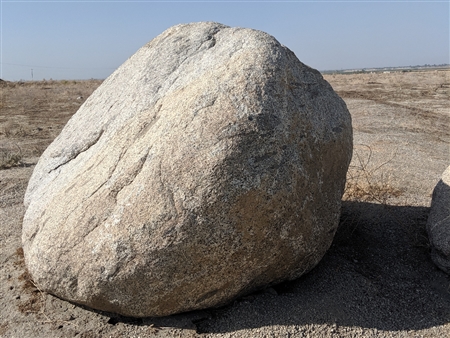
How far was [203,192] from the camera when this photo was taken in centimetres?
242

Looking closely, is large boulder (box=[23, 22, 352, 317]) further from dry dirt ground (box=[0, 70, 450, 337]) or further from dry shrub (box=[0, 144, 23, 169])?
dry shrub (box=[0, 144, 23, 169])

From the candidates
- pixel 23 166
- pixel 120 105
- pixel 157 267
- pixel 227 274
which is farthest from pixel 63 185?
pixel 23 166

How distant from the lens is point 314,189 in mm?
2791

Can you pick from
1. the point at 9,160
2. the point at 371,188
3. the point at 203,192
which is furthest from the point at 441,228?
the point at 9,160

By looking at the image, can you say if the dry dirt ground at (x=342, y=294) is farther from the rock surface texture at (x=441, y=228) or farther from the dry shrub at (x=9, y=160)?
the dry shrub at (x=9, y=160)

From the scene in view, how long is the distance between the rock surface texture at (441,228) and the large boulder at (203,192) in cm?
94

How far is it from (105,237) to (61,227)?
43 cm

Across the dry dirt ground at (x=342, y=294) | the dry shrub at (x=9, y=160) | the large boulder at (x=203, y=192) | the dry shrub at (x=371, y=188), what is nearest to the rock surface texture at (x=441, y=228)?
the dry dirt ground at (x=342, y=294)

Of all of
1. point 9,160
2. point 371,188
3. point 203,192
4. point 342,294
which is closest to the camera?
point 203,192

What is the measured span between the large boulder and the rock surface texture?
0.94m

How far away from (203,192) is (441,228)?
6.99 ft

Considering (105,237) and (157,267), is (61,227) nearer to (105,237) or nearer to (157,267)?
(105,237)

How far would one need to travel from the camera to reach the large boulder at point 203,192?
2461 mm

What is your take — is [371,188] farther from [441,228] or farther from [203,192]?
[203,192]
